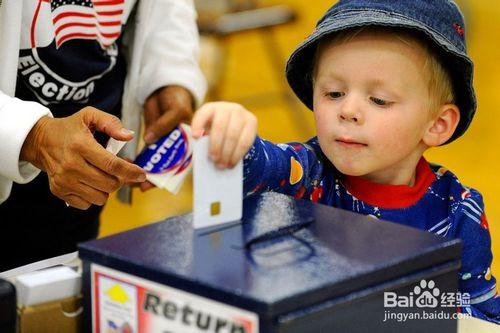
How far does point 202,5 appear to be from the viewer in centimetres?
432

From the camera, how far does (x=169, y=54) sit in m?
1.93

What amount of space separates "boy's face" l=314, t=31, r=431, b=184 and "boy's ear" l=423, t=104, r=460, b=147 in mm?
58

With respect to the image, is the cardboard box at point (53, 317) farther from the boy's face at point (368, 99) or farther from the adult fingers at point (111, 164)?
the boy's face at point (368, 99)

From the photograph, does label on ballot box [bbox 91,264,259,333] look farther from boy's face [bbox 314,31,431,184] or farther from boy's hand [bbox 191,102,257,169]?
boy's face [bbox 314,31,431,184]

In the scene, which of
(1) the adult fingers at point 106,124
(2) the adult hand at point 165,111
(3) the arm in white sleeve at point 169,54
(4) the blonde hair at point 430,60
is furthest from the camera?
(3) the arm in white sleeve at point 169,54

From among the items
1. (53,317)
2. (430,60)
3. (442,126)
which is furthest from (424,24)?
(53,317)

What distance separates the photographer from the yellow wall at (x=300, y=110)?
374cm

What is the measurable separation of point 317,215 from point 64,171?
0.48m

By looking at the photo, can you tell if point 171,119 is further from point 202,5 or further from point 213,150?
point 202,5

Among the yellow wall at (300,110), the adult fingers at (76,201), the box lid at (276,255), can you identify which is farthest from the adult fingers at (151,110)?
the yellow wall at (300,110)

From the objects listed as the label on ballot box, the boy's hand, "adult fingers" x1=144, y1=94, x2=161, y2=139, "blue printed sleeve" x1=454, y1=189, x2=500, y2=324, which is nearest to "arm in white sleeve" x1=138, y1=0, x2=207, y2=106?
"adult fingers" x1=144, y1=94, x2=161, y2=139

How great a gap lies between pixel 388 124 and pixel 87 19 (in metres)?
0.62

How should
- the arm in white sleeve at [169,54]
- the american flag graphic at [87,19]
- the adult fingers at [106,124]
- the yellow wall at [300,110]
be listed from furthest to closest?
the yellow wall at [300,110] < the arm in white sleeve at [169,54] < the american flag graphic at [87,19] < the adult fingers at [106,124]

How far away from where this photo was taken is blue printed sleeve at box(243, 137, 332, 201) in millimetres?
1303
